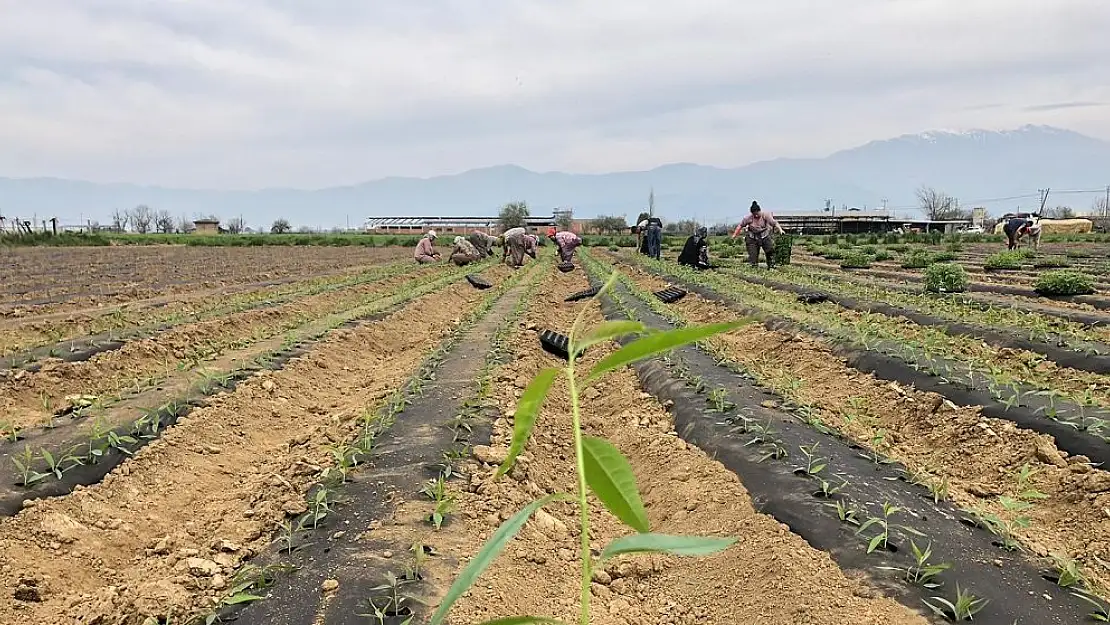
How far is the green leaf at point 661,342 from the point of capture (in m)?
0.64

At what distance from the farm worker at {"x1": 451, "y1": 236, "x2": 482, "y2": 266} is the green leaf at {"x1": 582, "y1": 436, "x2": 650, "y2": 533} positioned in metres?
22.0

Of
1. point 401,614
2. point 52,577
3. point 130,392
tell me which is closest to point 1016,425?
point 401,614

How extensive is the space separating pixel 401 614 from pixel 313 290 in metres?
13.0

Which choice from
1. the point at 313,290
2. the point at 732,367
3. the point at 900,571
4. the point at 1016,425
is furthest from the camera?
the point at 313,290

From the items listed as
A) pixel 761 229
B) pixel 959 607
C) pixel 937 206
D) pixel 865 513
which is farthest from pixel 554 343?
pixel 937 206

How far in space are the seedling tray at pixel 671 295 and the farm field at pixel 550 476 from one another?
12.4ft

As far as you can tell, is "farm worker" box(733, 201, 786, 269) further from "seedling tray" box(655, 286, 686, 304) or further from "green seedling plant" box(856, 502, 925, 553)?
"green seedling plant" box(856, 502, 925, 553)

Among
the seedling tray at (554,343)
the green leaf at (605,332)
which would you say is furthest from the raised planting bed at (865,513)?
the seedling tray at (554,343)

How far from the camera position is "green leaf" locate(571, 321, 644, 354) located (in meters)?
0.69

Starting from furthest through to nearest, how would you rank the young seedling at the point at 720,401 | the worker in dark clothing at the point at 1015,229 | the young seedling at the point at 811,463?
the worker in dark clothing at the point at 1015,229 < the young seedling at the point at 720,401 < the young seedling at the point at 811,463

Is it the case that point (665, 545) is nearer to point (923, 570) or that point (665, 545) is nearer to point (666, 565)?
point (923, 570)

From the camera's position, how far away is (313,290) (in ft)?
47.9

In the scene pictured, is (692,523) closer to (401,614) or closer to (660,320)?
(401,614)

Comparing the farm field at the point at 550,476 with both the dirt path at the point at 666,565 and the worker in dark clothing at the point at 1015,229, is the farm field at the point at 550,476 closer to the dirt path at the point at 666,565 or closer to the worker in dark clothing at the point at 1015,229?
the dirt path at the point at 666,565
